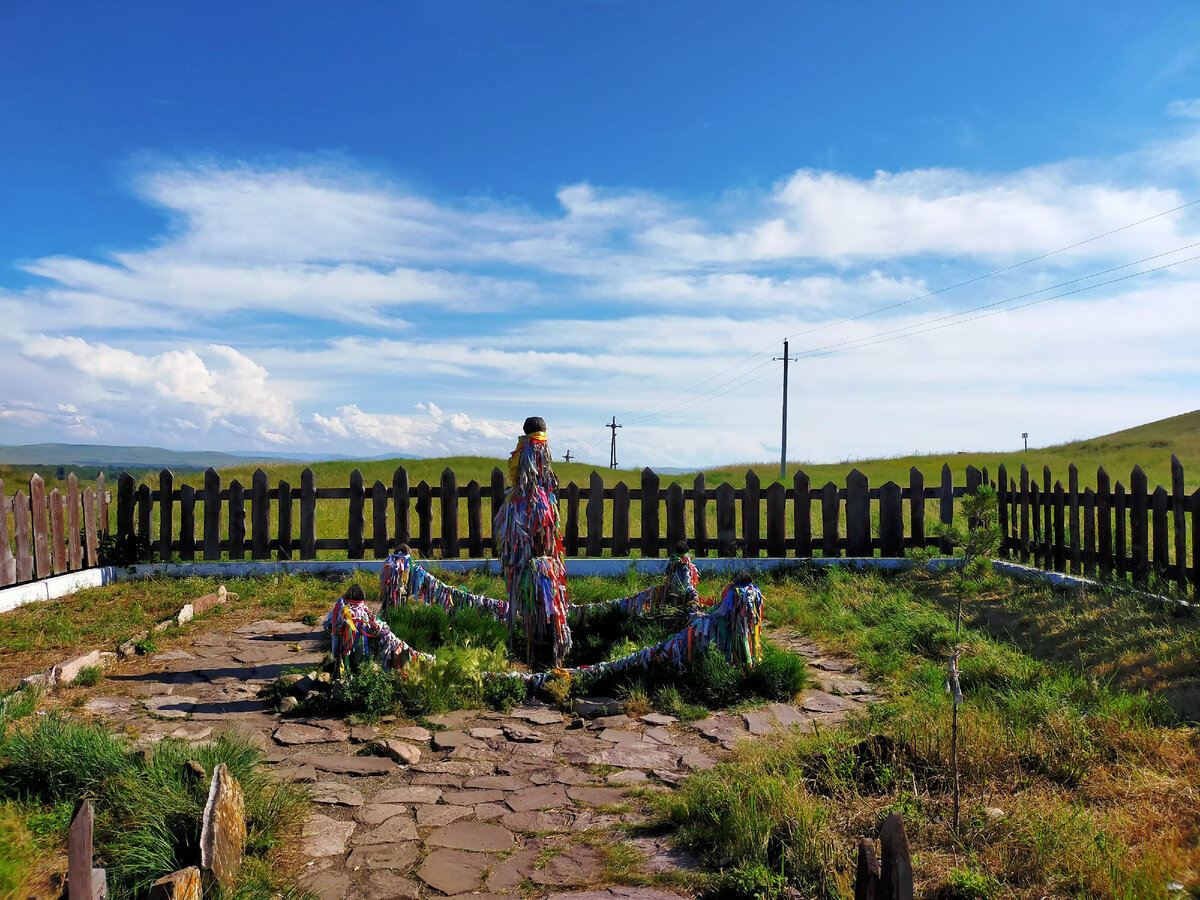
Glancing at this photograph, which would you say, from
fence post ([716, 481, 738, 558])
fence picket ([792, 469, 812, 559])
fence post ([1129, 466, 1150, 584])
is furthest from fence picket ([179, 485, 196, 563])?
fence post ([1129, 466, 1150, 584])

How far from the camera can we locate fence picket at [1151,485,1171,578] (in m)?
8.72

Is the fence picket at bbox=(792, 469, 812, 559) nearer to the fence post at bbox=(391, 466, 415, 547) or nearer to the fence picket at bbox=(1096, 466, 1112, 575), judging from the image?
the fence picket at bbox=(1096, 466, 1112, 575)

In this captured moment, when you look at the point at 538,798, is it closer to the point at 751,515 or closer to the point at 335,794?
the point at 335,794

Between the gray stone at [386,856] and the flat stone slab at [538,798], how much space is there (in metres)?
0.63

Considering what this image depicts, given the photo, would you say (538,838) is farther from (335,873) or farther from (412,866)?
(335,873)

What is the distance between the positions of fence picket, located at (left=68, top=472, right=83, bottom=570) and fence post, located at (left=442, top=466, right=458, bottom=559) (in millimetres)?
4814

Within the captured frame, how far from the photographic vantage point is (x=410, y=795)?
4344 millimetres

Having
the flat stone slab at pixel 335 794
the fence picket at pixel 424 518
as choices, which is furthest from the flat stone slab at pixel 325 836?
the fence picket at pixel 424 518

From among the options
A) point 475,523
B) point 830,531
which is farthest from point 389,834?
point 830,531

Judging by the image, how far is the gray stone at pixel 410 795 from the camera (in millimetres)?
4281

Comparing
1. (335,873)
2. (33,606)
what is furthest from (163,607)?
(335,873)

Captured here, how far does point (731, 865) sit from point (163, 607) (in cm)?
834

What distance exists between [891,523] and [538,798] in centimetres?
892

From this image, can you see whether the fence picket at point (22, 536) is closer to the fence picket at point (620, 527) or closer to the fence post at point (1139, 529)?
the fence picket at point (620, 527)
